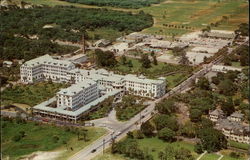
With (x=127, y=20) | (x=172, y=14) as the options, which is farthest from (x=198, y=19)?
(x=127, y=20)

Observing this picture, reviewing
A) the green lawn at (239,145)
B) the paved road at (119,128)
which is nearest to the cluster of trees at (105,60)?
the paved road at (119,128)

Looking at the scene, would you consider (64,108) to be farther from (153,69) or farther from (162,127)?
(153,69)

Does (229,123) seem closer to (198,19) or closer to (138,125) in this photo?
(138,125)

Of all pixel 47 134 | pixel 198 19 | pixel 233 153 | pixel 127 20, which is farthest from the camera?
pixel 198 19

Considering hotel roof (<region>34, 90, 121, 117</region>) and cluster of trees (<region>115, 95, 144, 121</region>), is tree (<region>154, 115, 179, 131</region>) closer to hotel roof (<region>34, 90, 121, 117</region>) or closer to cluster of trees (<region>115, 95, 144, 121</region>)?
cluster of trees (<region>115, 95, 144, 121</region>)

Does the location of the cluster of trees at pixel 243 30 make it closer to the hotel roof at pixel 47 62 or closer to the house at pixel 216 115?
the hotel roof at pixel 47 62

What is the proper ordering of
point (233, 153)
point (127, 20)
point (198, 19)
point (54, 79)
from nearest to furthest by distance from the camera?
point (233, 153) < point (54, 79) < point (127, 20) < point (198, 19)
